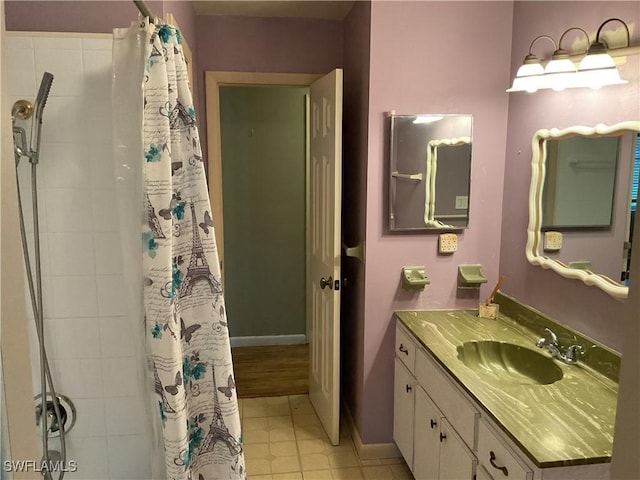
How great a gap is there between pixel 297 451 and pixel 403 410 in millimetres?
730

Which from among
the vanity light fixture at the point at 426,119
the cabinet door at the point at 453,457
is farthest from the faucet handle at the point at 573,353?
the vanity light fixture at the point at 426,119

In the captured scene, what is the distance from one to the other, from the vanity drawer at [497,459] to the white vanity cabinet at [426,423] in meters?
0.07

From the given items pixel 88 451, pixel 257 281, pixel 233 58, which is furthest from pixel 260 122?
pixel 88 451

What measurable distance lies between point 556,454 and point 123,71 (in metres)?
1.66

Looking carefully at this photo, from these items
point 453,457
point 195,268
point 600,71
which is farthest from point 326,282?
point 600,71

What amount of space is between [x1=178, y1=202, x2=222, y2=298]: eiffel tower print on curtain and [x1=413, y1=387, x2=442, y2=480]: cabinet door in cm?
115

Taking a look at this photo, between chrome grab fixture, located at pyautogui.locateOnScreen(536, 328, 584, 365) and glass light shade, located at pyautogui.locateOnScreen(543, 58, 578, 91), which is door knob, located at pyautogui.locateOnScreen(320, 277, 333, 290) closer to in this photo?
chrome grab fixture, located at pyautogui.locateOnScreen(536, 328, 584, 365)

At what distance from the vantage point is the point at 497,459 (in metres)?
1.55

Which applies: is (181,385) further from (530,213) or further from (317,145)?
(317,145)

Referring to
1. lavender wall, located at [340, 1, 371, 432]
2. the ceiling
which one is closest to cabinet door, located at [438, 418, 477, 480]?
lavender wall, located at [340, 1, 371, 432]

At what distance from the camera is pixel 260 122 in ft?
13.3

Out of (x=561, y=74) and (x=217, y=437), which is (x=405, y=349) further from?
(x=561, y=74)

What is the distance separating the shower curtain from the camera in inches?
56.3

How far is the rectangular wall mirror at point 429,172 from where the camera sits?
2471mm
